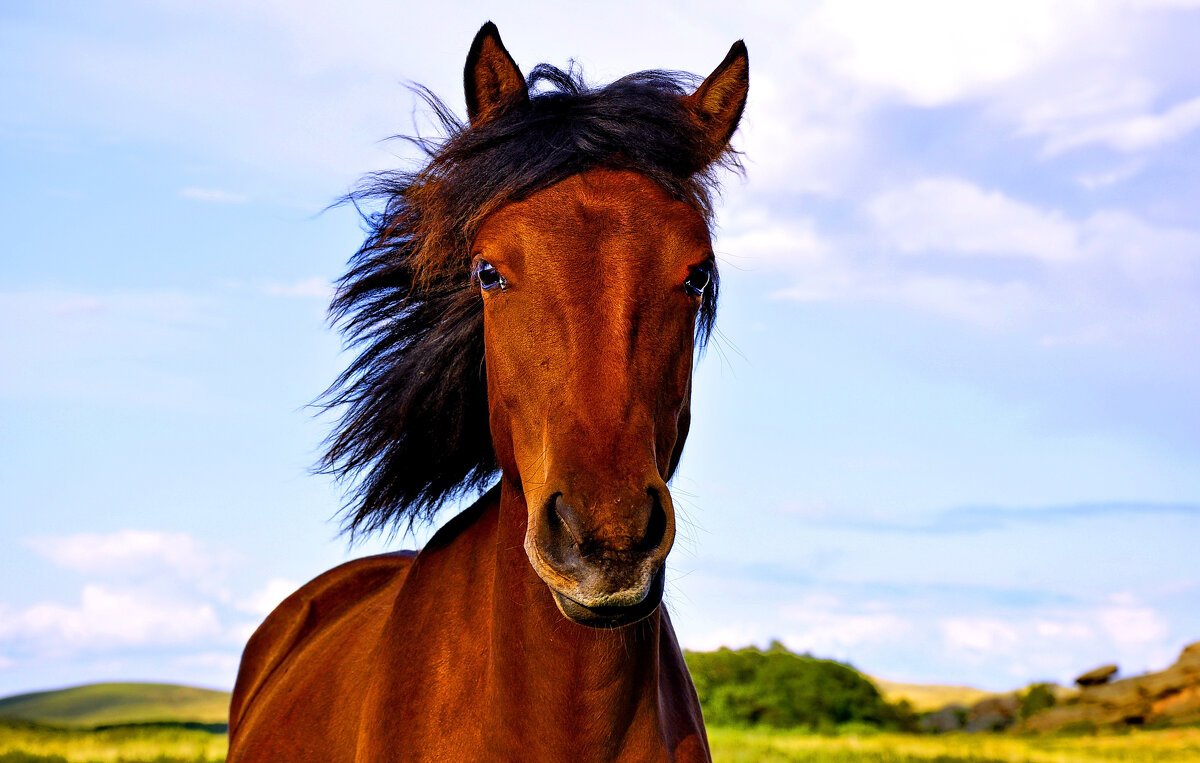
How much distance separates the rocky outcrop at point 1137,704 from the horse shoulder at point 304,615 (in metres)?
23.9

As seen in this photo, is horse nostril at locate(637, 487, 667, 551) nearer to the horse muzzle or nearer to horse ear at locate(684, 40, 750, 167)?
the horse muzzle

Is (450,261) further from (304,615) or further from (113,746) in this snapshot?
(113,746)

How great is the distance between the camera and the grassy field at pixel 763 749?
→ 484 inches

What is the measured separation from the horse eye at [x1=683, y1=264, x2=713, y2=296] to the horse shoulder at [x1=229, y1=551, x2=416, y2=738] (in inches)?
125

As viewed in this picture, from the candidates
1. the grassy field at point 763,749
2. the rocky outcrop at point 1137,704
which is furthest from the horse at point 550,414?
the rocky outcrop at point 1137,704

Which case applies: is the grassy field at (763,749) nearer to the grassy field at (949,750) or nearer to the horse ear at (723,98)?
the grassy field at (949,750)

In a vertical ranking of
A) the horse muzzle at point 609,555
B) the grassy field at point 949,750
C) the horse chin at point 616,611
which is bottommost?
the grassy field at point 949,750

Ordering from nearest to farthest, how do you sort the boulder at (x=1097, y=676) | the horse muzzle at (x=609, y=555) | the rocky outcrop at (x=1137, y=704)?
the horse muzzle at (x=609, y=555) < the rocky outcrop at (x=1137, y=704) < the boulder at (x=1097, y=676)

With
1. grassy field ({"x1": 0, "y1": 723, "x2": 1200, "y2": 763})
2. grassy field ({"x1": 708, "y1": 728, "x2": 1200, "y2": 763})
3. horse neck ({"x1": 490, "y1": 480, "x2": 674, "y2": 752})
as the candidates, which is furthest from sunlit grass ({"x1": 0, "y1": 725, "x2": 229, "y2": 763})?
horse neck ({"x1": 490, "y1": 480, "x2": 674, "y2": 752})

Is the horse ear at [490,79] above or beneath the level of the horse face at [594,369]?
above

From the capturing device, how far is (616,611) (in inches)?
93.1

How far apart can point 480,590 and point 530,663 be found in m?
0.48

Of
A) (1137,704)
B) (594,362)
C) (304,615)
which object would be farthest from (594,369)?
A: (1137,704)

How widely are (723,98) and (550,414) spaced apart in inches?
60.1
